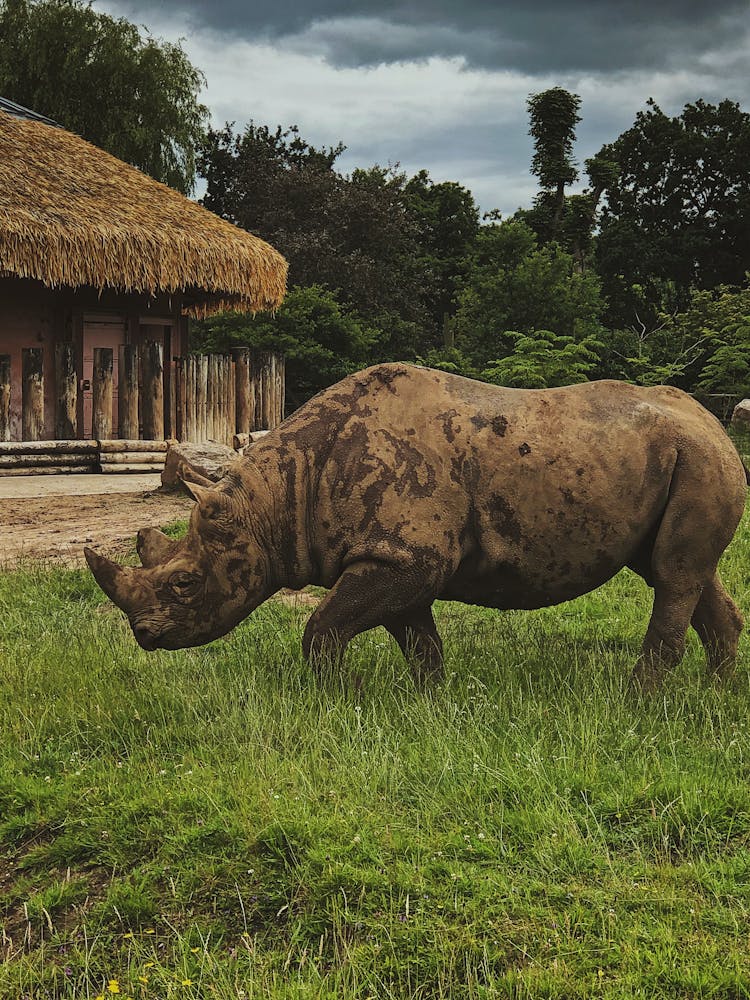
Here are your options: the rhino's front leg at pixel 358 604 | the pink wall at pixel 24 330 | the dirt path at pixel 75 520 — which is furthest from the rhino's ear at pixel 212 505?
the pink wall at pixel 24 330

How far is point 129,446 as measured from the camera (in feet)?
48.3

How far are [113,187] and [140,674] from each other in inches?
504

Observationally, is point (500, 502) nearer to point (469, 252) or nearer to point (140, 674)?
point (140, 674)

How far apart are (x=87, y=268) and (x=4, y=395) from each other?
219 cm

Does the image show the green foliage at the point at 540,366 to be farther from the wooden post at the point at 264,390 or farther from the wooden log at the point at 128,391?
the wooden log at the point at 128,391

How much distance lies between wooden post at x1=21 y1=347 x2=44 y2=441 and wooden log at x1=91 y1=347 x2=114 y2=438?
0.71 meters

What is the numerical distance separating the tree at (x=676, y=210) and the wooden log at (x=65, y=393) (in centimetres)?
2309

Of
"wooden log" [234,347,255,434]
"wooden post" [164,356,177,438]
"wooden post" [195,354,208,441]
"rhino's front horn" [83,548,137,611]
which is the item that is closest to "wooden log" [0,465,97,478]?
"wooden post" [164,356,177,438]

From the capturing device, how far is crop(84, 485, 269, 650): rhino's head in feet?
15.8

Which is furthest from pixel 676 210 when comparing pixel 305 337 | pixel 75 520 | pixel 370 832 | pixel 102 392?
pixel 370 832

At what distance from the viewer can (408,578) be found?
15.6ft

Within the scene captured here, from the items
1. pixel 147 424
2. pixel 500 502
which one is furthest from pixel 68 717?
pixel 147 424

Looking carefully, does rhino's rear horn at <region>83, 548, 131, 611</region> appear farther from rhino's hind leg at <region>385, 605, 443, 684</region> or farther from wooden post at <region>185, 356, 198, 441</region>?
wooden post at <region>185, 356, 198, 441</region>

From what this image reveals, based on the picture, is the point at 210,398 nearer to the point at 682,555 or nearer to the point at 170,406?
the point at 170,406
